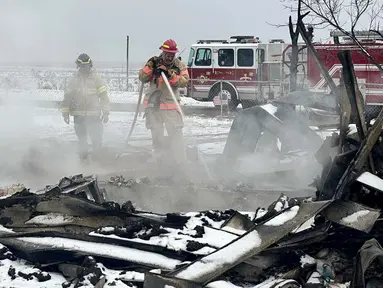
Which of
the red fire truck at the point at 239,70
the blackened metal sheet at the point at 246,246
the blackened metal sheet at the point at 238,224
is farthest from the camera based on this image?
the red fire truck at the point at 239,70

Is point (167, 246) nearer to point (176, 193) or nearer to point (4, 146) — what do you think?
point (176, 193)

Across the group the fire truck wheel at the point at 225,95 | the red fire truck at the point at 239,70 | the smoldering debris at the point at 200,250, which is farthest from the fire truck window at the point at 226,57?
the smoldering debris at the point at 200,250

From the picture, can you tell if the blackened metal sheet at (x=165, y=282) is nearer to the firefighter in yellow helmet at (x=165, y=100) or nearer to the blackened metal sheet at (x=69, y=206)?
the blackened metal sheet at (x=69, y=206)

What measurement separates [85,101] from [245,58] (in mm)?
11715

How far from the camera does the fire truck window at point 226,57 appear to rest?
62.7 feet

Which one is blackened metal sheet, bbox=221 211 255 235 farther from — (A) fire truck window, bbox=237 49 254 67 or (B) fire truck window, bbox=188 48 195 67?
(B) fire truck window, bbox=188 48 195 67

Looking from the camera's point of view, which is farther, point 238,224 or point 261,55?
point 261,55

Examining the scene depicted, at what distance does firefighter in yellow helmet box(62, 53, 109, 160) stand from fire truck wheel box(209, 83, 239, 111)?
10100mm

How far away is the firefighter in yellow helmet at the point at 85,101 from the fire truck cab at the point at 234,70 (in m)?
10.0

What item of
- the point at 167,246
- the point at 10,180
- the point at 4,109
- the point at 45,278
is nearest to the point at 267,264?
the point at 167,246

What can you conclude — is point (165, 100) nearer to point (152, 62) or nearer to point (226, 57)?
point (152, 62)

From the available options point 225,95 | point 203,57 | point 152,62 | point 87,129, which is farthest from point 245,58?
point 152,62

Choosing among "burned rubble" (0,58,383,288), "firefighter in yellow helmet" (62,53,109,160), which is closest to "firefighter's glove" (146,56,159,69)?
"firefighter in yellow helmet" (62,53,109,160)

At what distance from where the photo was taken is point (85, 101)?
8.24m
